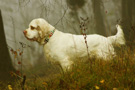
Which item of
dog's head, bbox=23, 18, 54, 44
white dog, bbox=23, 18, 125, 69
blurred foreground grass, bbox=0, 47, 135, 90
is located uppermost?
dog's head, bbox=23, 18, 54, 44

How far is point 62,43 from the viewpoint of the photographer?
11.4ft

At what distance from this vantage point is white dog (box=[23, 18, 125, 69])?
3.32m

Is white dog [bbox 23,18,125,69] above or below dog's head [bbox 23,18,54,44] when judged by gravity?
below

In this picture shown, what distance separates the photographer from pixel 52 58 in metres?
3.40

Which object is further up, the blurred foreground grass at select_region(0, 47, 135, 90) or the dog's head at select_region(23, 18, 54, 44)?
the dog's head at select_region(23, 18, 54, 44)

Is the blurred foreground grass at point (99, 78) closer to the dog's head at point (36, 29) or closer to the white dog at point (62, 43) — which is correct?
the white dog at point (62, 43)

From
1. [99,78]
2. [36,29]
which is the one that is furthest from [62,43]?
[99,78]

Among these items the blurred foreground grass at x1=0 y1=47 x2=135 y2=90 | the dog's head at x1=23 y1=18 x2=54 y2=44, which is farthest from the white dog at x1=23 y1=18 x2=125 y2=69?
the blurred foreground grass at x1=0 y1=47 x2=135 y2=90

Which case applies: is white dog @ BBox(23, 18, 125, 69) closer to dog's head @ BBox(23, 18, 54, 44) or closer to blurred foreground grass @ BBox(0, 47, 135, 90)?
dog's head @ BBox(23, 18, 54, 44)

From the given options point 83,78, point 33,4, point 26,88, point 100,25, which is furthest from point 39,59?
point 83,78

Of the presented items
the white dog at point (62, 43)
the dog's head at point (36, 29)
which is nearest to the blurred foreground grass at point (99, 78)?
the white dog at point (62, 43)

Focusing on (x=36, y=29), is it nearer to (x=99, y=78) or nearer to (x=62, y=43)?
(x=62, y=43)

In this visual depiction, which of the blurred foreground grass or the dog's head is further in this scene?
the dog's head

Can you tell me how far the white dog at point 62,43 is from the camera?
3.32 meters
